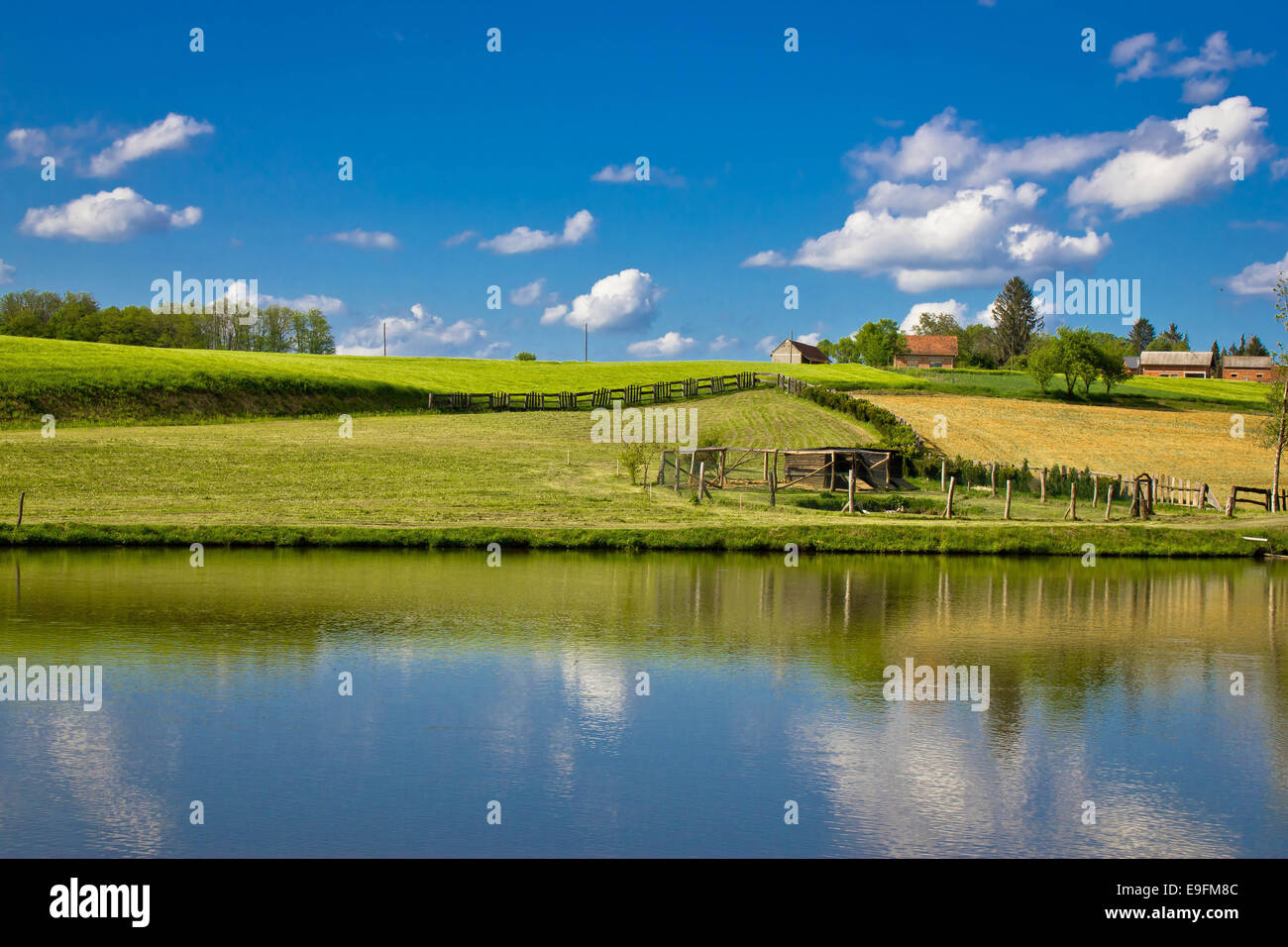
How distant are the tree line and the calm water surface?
341 ft

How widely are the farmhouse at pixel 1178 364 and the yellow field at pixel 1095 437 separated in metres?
98.6

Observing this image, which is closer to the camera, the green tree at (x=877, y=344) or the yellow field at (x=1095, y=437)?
the yellow field at (x=1095, y=437)

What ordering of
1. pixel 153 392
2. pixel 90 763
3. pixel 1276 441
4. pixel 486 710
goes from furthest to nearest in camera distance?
pixel 153 392, pixel 1276 441, pixel 486 710, pixel 90 763

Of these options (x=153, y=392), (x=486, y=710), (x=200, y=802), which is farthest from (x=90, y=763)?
(x=153, y=392)

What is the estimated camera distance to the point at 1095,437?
276 feet

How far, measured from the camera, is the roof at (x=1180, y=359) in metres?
191

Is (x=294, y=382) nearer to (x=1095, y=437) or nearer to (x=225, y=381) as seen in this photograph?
(x=225, y=381)

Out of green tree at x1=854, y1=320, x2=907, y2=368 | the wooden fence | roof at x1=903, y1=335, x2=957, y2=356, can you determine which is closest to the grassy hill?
the wooden fence

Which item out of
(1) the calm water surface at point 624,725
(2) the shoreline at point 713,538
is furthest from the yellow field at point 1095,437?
(1) the calm water surface at point 624,725

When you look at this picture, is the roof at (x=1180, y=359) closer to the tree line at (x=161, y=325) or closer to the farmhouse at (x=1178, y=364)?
the farmhouse at (x=1178, y=364)

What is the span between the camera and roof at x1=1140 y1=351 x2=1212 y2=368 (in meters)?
191

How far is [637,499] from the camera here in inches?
1882

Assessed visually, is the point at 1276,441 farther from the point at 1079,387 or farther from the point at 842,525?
the point at 1079,387
